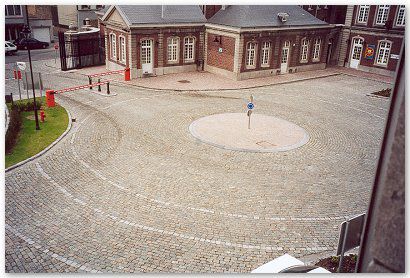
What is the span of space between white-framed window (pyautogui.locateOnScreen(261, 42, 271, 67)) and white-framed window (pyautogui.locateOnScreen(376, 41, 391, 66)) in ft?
36.9

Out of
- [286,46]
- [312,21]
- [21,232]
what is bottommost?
[21,232]

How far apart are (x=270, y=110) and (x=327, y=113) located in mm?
3465

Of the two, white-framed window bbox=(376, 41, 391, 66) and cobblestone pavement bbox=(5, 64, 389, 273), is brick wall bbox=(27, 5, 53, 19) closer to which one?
cobblestone pavement bbox=(5, 64, 389, 273)

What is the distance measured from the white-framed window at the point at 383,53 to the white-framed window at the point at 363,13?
289cm

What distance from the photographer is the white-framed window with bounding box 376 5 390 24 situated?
113 feet

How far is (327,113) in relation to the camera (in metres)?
23.4

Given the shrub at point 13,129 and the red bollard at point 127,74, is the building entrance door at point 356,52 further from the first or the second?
the shrub at point 13,129

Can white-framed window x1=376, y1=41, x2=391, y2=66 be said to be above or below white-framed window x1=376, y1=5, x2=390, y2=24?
below

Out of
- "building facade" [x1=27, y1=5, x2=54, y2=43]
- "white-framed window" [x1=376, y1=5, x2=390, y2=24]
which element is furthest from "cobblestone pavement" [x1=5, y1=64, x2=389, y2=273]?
"building facade" [x1=27, y1=5, x2=54, y2=43]

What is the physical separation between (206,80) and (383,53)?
17.3 m

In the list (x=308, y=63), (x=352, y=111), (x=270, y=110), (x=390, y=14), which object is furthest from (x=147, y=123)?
(x=390, y=14)

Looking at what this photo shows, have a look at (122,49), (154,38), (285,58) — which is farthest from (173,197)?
(285,58)

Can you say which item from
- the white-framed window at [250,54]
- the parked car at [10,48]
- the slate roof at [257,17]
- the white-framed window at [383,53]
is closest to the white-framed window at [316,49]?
the slate roof at [257,17]

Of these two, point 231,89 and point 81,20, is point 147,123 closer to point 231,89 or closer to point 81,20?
point 231,89
